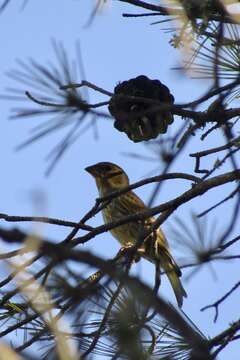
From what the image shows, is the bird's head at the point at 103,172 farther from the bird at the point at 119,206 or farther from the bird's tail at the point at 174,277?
the bird's tail at the point at 174,277

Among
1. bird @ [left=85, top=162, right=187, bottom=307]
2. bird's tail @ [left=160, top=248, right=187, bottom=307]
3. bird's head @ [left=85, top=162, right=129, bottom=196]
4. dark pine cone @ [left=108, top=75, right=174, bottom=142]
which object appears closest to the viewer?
dark pine cone @ [left=108, top=75, right=174, bottom=142]

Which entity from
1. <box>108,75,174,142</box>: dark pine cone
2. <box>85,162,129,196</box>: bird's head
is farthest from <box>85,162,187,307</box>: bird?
<box>108,75,174,142</box>: dark pine cone

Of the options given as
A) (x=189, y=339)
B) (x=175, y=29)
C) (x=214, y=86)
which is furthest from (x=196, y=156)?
(x=189, y=339)

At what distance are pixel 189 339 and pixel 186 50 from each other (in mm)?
1511

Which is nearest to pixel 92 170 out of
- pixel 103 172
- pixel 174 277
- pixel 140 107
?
pixel 103 172

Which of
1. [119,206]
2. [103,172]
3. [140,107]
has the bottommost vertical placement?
[140,107]

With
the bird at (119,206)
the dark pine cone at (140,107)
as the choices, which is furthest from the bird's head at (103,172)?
the dark pine cone at (140,107)

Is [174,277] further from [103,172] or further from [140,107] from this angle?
[140,107]

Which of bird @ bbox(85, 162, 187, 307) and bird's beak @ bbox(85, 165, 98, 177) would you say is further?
bird's beak @ bbox(85, 165, 98, 177)

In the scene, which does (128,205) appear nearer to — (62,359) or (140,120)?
(140,120)

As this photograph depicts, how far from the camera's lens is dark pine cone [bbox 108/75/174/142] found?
340 centimetres

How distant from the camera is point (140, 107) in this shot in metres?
3.81

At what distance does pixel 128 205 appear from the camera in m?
6.59

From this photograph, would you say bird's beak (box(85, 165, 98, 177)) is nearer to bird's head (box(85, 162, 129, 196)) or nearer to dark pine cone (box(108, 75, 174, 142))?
bird's head (box(85, 162, 129, 196))
